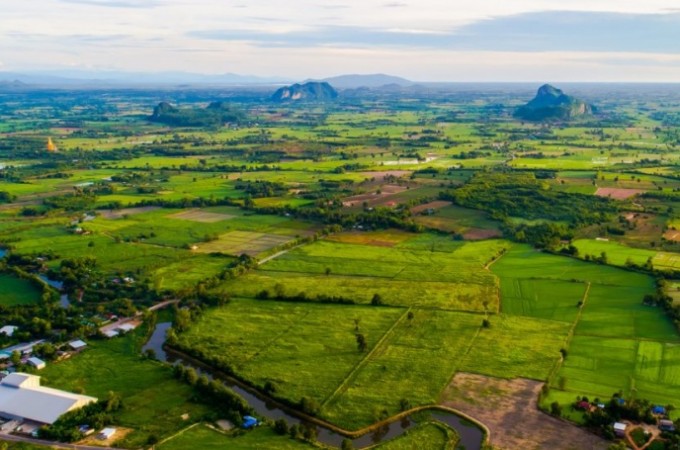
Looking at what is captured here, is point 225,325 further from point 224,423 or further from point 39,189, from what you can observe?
point 39,189

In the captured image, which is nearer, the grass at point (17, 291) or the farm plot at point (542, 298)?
the farm plot at point (542, 298)

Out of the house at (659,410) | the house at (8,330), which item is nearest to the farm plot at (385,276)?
the house at (8,330)

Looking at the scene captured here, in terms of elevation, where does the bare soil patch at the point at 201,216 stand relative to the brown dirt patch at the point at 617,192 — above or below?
below

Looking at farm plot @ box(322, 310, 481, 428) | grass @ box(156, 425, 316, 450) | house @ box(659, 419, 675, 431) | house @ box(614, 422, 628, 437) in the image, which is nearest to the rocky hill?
farm plot @ box(322, 310, 481, 428)

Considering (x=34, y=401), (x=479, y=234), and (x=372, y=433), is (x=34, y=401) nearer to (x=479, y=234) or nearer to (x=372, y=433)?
(x=372, y=433)

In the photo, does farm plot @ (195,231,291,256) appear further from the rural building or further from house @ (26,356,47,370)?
the rural building

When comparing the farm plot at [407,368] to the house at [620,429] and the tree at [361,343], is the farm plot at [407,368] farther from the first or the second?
the house at [620,429]

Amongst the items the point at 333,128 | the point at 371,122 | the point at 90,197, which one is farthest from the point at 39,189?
the point at 371,122
